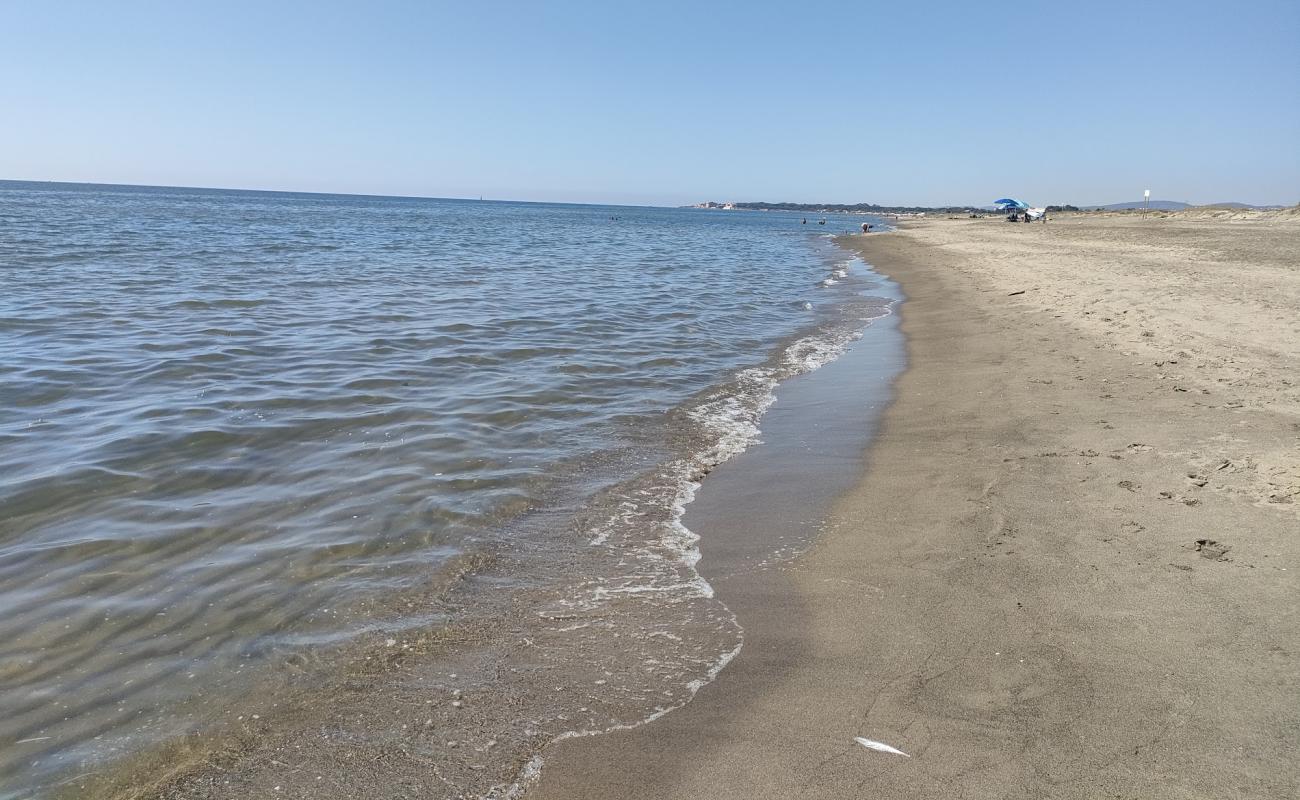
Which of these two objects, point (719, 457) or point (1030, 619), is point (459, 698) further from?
point (719, 457)

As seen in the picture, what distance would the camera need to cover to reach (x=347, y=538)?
466 cm

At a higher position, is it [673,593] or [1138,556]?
[1138,556]

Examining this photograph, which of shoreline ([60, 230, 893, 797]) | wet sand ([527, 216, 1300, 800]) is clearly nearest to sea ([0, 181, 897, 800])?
shoreline ([60, 230, 893, 797])

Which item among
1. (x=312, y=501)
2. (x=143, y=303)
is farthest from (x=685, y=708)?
(x=143, y=303)

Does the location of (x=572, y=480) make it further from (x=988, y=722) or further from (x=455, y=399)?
(x=988, y=722)

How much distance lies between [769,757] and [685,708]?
45cm

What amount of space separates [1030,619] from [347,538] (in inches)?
159

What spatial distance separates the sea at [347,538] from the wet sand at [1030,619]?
35 cm

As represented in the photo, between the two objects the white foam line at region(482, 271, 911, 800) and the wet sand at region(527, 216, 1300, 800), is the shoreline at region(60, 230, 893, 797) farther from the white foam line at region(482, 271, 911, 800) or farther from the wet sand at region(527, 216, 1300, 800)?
the wet sand at region(527, 216, 1300, 800)

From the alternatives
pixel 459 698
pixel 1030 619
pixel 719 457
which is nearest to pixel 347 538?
pixel 459 698

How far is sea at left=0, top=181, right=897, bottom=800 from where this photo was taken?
2980 millimetres

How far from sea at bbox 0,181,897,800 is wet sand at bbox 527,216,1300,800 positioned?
0.35 meters

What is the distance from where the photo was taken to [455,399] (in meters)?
7.85

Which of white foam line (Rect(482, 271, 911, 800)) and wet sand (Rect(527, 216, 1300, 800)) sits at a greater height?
wet sand (Rect(527, 216, 1300, 800))
